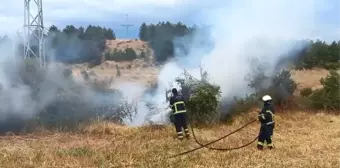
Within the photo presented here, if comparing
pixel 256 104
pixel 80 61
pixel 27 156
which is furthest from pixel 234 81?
pixel 80 61

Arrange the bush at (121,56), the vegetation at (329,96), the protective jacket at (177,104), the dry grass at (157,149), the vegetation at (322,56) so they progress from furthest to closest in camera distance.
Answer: the bush at (121,56), the vegetation at (322,56), the vegetation at (329,96), the protective jacket at (177,104), the dry grass at (157,149)

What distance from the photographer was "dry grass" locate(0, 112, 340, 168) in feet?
37.8

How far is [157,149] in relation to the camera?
13477 mm

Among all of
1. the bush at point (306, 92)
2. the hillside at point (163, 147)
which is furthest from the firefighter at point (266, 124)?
the bush at point (306, 92)

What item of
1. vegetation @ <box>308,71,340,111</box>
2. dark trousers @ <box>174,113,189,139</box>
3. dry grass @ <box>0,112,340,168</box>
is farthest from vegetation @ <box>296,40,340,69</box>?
dark trousers @ <box>174,113,189,139</box>

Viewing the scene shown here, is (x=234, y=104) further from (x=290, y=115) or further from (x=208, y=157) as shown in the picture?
(x=208, y=157)

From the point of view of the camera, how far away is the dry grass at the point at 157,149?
Result: 11.5m

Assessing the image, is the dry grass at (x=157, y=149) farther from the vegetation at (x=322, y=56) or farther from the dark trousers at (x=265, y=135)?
the vegetation at (x=322, y=56)

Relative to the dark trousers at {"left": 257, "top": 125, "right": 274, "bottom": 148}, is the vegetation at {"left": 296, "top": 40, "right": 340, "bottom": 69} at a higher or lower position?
higher

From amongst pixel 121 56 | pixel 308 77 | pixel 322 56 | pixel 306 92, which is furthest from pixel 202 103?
pixel 121 56

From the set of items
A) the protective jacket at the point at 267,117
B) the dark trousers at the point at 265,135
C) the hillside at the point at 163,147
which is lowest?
the hillside at the point at 163,147

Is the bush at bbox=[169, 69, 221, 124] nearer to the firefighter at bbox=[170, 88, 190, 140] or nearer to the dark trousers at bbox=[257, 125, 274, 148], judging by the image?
the firefighter at bbox=[170, 88, 190, 140]

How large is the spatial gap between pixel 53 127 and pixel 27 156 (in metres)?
6.04

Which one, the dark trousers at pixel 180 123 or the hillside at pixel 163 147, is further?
the dark trousers at pixel 180 123
